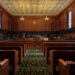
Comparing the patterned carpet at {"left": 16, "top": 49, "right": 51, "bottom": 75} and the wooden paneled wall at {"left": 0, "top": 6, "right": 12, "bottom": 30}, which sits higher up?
the wooden paneled wall at {"left": 0, "top": 6, "right": 12, "bottom": 30}

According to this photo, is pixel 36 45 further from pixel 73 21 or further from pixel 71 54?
pixel 71 54

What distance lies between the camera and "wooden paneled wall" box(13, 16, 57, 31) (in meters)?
16.3

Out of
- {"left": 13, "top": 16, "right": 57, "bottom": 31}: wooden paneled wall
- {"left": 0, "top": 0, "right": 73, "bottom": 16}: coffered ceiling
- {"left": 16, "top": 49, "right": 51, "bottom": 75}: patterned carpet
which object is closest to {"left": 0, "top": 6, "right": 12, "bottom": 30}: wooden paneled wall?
{"left": 0, "top": 0, "right": 73, "bottom": 16}: coffered ceiling

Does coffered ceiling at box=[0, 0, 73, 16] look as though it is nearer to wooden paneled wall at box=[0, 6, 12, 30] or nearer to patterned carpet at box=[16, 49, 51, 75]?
wooden paneled wall at box=[0, 6, 12, 30]

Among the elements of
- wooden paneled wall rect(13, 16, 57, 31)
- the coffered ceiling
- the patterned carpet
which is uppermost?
the coffered ceiling

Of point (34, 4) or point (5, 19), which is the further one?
point (5, 19)

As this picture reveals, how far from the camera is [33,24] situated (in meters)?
16.4

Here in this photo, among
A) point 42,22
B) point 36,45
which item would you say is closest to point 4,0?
point 36,45

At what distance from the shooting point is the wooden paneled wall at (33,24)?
16.3 meters

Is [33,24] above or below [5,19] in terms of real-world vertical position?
below

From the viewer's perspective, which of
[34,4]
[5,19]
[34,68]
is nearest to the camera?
[34,68]

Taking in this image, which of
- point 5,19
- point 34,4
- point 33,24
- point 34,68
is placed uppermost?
point 34,4

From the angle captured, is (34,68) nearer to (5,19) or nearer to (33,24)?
(5,19)

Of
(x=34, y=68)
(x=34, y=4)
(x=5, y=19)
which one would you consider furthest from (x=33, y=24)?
(x=34, y=68)
